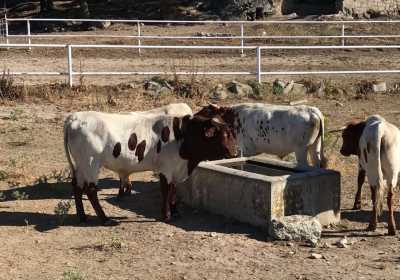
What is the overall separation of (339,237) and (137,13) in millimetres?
26959

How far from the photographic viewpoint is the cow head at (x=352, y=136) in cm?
923

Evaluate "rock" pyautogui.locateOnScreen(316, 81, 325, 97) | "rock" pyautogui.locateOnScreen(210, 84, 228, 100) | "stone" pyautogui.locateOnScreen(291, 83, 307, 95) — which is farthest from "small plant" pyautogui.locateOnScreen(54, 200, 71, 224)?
"rock" pyautogui.locateOnScreen(316, 81, 325, 97)

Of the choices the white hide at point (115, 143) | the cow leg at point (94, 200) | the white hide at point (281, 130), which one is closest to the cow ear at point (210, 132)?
the white hide at point (115, 143)

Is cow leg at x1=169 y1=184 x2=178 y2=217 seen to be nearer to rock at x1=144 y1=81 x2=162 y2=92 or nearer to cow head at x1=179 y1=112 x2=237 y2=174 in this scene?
cow head at x1=179 y1=112 x2=237 y2=174

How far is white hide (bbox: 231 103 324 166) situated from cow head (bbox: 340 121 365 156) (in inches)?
22.4

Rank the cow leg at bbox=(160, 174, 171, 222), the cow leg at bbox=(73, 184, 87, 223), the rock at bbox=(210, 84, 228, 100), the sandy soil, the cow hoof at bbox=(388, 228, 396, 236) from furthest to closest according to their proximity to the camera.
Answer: the rock at bbox=(210, 84, 228, 100), the cow leg at bbox=(160, 174, 171, 222), the cow leg at bbox=(73, 184, 87, 223), the cow hoof at bbox=(388, 228, 396, 236), the sandy soil

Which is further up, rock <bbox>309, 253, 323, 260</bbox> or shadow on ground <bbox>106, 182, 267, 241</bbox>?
rock <bbox>309, 253, 323, 260</bbox>

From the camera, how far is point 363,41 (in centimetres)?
2598

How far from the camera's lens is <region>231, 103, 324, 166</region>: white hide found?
32.4 ft

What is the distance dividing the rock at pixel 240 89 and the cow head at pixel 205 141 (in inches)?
324

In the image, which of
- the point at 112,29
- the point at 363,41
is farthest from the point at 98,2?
the point at 363,41

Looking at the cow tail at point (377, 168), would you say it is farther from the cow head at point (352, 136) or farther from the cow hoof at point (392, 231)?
the cow head at point (352, 136)

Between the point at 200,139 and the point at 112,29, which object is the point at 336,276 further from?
the point at 112,29

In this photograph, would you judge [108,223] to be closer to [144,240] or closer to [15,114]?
[144,240]
